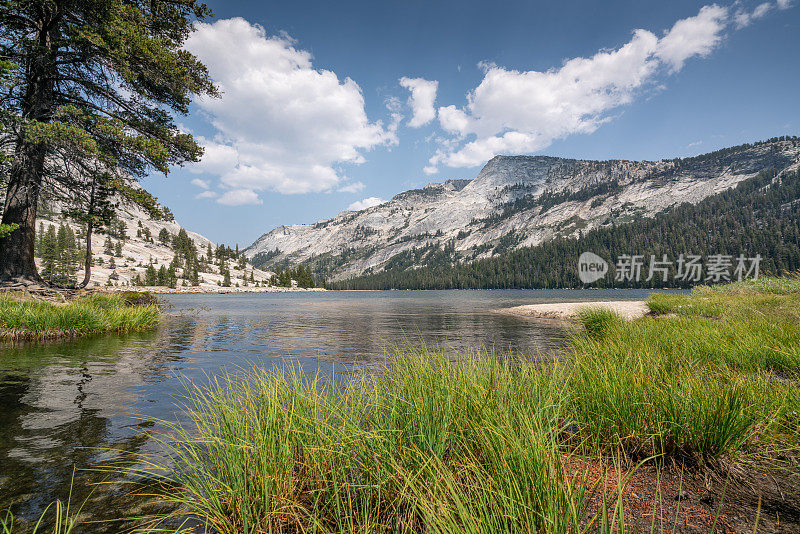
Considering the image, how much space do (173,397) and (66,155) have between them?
51.8ft

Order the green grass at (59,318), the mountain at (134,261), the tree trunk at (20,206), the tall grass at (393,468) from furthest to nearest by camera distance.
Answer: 1. the mountain at (134,261)
2. the tree trunk at (20,206)
3. the green grass at (59,318)
4. the tall grass at (393,468)

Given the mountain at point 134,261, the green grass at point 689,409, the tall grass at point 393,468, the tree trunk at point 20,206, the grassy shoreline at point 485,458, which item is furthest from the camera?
the mountain at point 134,261

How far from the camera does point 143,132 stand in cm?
1877

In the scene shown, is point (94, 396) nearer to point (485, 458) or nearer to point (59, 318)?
point (485, 458)

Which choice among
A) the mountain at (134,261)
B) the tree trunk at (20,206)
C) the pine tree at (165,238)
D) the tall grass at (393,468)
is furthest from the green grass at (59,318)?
the pine tree at (165,238)

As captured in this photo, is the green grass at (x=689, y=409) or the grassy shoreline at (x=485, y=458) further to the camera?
the green grass at (x=689, y=409)

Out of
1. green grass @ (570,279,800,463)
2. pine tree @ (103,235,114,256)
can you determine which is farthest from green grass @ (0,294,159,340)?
pine tree @ (103,235,114,256)

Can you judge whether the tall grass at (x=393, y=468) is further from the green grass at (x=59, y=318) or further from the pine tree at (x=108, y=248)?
the pine tree at (x=108, y=248)

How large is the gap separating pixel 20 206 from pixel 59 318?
7209 mm

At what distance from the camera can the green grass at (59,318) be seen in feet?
44.2

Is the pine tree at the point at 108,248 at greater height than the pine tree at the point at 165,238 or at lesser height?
lesser

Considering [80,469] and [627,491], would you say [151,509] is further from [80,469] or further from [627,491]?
[627,491]

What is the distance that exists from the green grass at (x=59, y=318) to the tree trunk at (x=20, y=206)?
2824 millimetres

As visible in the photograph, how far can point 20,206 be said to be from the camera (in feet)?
55.2
